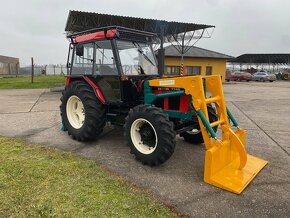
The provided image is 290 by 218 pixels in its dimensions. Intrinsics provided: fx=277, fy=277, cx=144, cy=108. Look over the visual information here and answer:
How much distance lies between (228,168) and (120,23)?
1840cm

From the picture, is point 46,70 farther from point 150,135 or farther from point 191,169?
point 191,169

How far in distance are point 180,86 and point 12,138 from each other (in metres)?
4.03

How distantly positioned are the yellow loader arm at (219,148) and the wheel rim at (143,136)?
29.9 inches

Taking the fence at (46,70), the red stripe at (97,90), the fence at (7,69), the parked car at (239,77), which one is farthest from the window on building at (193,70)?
the fence at (7,69)

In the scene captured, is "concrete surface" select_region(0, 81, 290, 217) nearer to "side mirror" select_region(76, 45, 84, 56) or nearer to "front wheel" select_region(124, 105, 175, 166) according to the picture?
"front wheel" select_region(124, 105, 175, 166)

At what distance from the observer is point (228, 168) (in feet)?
13.7

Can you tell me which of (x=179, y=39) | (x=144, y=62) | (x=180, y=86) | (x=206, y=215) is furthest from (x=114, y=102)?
(x=179, y=39)

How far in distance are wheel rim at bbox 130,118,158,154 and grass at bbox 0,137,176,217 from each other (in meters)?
0.73

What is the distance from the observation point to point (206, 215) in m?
3.16

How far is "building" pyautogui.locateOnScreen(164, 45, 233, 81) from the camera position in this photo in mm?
29047

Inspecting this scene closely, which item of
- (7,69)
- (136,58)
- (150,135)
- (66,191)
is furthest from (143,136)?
(7,69)

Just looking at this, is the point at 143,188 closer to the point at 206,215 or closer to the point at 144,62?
the point at 206,215

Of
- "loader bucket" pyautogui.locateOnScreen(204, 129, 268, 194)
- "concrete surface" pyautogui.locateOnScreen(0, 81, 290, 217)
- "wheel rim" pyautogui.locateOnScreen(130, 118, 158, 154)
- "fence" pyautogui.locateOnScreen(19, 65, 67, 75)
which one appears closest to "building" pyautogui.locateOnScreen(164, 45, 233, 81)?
"concrete surface" pyautogui.locateOnScreen(0, 81, 290, 217)

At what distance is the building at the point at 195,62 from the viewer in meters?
29.0
